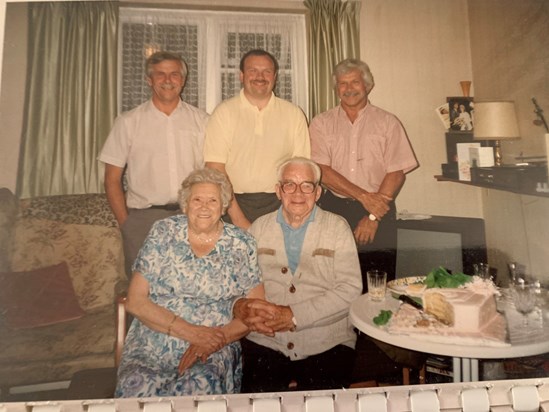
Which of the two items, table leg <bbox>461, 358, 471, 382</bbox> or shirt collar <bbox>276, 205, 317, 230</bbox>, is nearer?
table leg <bbox>461, 358, 471, 382</bbox>

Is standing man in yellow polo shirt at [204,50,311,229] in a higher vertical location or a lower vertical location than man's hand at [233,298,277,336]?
higher

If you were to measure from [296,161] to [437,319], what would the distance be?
1.88ft

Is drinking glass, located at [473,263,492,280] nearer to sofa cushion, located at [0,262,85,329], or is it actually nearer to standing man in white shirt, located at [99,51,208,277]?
standing man in white shirt, located at [99,51,208,277]

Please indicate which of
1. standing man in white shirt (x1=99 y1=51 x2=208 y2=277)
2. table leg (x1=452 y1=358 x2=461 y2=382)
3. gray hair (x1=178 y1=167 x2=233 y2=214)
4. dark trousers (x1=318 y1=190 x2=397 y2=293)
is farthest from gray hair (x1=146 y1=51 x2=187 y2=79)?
table leg (x1=452 y1=358 x2=461 y2=382)

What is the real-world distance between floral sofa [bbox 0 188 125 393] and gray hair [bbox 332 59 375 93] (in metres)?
0.73

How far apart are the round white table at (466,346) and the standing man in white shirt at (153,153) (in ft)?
1.93

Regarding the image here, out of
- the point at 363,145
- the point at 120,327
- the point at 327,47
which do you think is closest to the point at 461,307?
the point at 363,145

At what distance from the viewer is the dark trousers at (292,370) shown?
108 centimetres

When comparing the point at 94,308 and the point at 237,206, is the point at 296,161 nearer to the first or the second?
the point at 237,206

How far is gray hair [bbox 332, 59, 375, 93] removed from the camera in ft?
3.74

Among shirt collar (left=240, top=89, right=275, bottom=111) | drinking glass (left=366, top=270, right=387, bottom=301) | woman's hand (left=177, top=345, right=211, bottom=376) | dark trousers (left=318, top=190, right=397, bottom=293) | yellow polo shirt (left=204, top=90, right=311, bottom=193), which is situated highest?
shirt collar (left=240, top=89, right=275, bottom=111)

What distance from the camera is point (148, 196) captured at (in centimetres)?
114

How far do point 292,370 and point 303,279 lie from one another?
24 cm

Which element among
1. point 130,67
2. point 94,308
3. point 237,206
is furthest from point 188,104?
point 94,308
